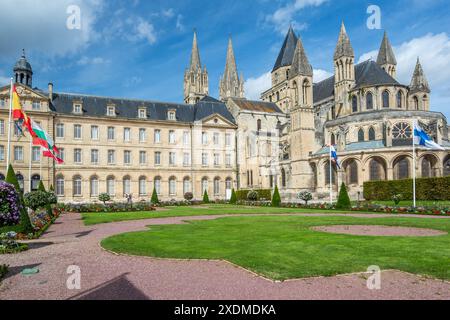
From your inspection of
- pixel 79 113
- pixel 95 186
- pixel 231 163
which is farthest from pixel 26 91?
pixel 231 163

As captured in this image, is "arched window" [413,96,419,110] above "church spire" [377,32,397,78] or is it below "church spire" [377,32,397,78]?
below

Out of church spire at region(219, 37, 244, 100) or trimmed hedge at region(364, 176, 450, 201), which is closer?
trimmed hedge at region(364, 176, 450, 201)

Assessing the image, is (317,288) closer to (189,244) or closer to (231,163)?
(189,244)

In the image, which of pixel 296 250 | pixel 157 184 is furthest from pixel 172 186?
pixel 296 250

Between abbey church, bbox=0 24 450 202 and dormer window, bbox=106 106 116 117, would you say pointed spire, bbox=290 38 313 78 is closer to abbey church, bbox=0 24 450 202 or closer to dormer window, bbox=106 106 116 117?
abbey church, bbox=0 24 450 202

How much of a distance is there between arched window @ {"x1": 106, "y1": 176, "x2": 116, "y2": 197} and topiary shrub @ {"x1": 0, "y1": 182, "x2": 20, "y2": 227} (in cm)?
3497

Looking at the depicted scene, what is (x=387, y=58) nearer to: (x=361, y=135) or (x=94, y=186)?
(x=361, y=135)

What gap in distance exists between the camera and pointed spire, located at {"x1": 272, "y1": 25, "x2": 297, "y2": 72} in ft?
227

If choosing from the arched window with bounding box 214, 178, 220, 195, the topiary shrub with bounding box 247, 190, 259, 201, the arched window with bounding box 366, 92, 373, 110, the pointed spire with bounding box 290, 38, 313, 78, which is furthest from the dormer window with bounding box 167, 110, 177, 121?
the arched window with bounding box 366, 92, 373, 110

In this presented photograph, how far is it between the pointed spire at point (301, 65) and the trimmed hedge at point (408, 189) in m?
15.3

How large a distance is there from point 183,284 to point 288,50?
2730 inches

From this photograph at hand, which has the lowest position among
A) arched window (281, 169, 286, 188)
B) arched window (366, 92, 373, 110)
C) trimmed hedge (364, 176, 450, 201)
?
trimmed hedge (364, 176, 450, 201)

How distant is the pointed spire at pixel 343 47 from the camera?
5162 cm
